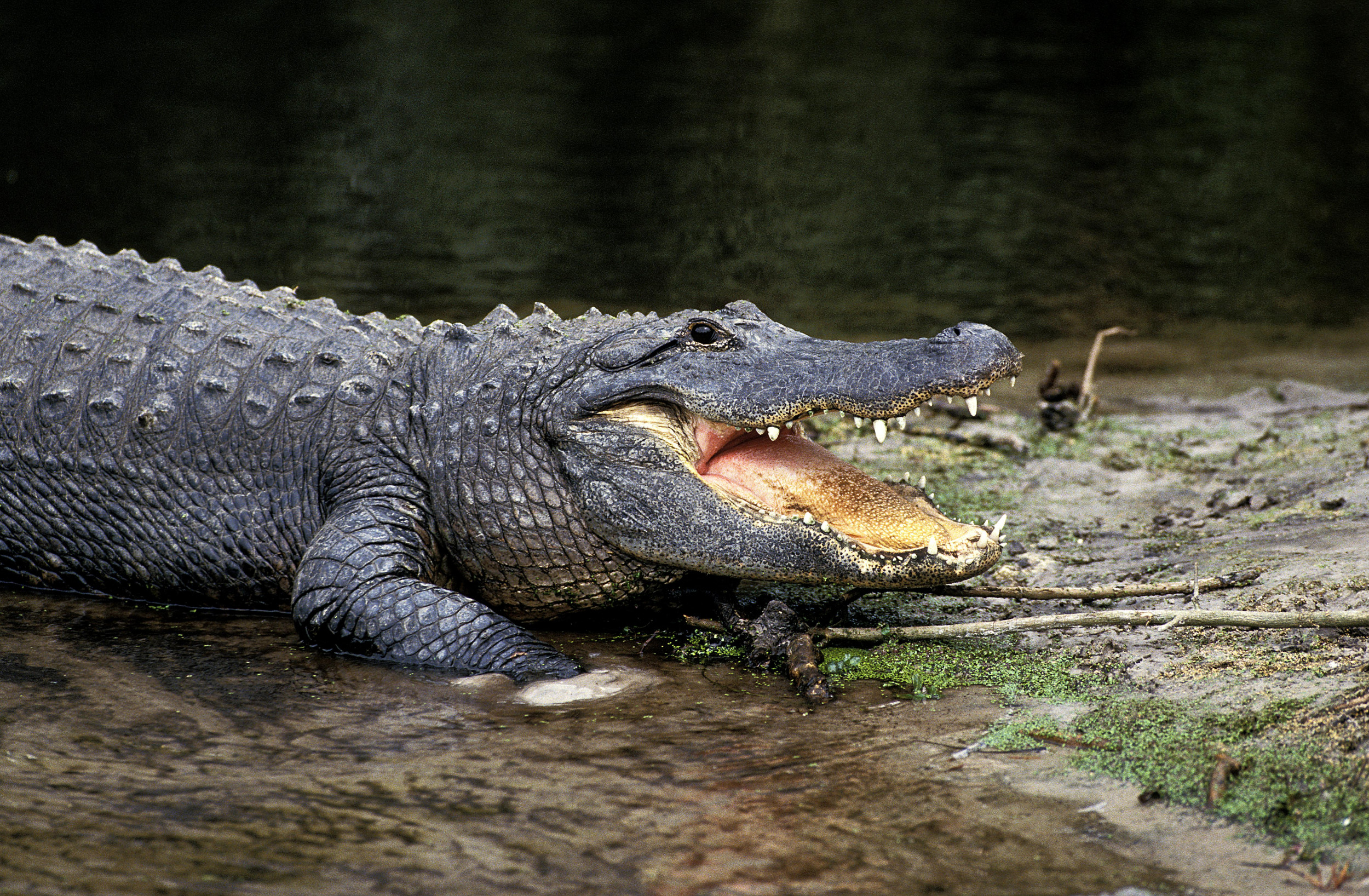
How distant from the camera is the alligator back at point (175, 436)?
15.2ft

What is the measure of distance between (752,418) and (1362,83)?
61.2 ft

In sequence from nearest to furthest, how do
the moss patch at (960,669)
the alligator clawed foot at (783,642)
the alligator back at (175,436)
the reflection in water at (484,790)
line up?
1. the reflection in water at (484,790)
2. the moss patch at (960,669)
3. the alligator clawed foot at (783,642)
4. the alligator back at (175,436)

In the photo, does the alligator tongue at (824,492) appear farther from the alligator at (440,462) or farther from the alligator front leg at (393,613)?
the alligator front leg at (393,613)

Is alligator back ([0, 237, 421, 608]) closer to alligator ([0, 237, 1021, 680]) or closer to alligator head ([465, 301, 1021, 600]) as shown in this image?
alligator ([0, 237, 1021, 680])

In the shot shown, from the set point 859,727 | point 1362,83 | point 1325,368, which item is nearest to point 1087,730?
point 859,727

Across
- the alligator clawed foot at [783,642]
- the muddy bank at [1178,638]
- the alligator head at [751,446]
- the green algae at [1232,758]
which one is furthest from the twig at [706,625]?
the green algae at [1232,758]

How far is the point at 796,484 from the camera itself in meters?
4.24

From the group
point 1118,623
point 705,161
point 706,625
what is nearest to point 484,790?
point 706,625

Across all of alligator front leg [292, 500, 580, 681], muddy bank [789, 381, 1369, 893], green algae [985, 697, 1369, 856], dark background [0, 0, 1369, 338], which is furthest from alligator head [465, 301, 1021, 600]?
dark background [0, 0, 1369, 338]

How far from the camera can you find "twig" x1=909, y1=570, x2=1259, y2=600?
13.3 feet

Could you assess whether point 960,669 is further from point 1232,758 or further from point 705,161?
point 705,161

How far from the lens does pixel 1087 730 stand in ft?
10.8

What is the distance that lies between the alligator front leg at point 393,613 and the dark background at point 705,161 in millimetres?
5321

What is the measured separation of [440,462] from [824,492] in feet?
4.29
